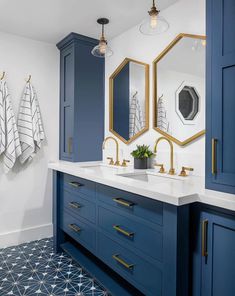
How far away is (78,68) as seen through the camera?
2717mm

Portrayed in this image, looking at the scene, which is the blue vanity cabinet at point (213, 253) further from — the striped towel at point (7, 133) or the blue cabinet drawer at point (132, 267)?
the striped towel at point (7, 133)

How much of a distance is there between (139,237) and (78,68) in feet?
6.41

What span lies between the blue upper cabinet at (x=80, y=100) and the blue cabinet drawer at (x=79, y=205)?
514 mm

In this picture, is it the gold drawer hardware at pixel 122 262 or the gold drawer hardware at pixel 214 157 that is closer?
the gold drawer hardware at pixel 214 157

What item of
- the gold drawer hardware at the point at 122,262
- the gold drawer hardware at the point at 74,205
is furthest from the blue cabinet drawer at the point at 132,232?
the gold drawer hardware at the point at 74,205

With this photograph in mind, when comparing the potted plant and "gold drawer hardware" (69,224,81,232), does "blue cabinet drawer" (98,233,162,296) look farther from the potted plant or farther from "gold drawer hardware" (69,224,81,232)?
the potted plant

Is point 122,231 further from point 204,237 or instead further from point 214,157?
point 214,157

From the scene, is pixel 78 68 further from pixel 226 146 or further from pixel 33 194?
pixel 226 146

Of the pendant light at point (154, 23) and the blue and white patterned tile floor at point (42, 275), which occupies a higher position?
the pendant light at point (154, 23)

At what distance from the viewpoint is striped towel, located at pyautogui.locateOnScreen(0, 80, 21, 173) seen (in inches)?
98.4

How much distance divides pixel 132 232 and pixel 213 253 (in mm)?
496

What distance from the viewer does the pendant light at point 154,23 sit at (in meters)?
1.53

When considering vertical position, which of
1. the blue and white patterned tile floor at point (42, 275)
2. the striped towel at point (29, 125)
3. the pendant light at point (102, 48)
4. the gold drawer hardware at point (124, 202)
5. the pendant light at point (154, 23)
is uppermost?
the pendant light at point (102, 48)

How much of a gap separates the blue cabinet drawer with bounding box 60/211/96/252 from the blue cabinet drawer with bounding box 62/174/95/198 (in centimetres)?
26
